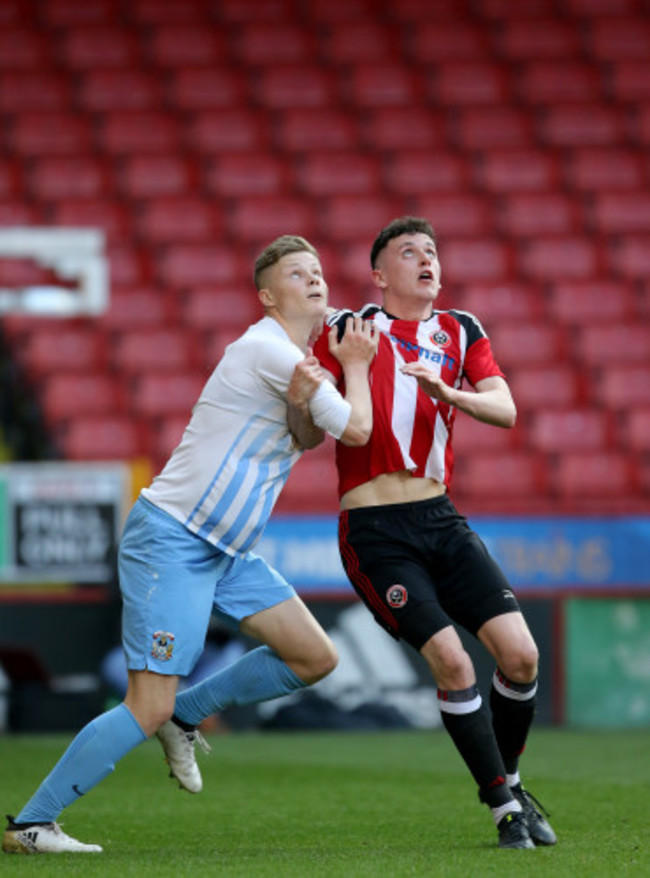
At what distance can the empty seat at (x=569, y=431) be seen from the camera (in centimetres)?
1318

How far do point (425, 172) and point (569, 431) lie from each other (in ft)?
11.6

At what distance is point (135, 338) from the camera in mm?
13758

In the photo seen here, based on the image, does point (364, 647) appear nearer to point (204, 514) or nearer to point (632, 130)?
point (204, 514)

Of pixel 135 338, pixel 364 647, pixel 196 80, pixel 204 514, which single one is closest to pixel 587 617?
pixel 364 647

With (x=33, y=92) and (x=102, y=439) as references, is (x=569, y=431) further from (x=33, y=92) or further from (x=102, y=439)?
(x=33, y=92)

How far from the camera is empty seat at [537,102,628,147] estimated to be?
16.1m

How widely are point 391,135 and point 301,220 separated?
151cm

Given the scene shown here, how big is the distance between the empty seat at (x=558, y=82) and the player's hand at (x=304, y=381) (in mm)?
11814

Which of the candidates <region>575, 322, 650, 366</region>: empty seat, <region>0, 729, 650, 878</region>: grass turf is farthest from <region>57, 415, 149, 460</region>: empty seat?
<region>575, 322, 650, 366</region>: empty seat

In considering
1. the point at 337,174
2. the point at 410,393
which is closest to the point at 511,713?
the point at 410,393

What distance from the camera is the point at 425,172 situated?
15.8 m

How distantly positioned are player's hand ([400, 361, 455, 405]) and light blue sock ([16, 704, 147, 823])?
1307 mm

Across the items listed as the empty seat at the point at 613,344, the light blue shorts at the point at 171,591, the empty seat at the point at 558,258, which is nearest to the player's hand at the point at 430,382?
the light blue shorts at the point at 171,591

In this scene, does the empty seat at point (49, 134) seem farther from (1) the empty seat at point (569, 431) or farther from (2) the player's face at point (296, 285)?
(2) the player's face at point (296, 285)
